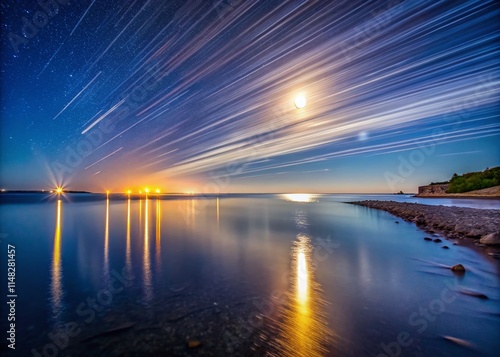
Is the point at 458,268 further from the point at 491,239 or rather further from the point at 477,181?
the point at 477,181

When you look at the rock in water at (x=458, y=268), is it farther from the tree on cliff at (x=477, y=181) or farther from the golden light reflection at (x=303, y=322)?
the tree on cliff at (x=477, y=181)

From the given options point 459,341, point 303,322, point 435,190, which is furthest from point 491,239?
point 435,190

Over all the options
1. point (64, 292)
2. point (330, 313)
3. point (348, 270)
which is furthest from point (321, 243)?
point (64, 292)

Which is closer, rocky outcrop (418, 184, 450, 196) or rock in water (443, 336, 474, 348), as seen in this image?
rock in water (443, 336, 474, 348)

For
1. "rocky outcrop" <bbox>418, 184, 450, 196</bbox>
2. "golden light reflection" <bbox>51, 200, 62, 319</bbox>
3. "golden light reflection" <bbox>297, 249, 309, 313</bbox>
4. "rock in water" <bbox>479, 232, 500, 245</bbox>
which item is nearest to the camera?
"golden light reflection" <bbox>51, 200, 62, 319</bbox>

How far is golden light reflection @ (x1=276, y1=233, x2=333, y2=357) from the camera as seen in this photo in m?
4.89

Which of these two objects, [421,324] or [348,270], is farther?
[348,270]

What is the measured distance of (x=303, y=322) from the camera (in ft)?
19.6

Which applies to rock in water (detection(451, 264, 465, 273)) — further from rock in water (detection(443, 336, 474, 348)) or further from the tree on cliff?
the tree on cliff

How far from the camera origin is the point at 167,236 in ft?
62.1

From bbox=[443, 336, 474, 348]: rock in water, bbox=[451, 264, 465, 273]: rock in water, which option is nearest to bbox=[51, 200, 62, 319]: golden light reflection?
bbox=[443, 336, 474, 348]: rock in water

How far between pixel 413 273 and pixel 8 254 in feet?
74.9

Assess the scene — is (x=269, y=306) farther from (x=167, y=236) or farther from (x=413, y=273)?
(x=167, y=236)

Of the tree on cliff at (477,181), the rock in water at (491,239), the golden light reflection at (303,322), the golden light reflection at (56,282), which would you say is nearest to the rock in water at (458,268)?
the rock in water at (491,239)
